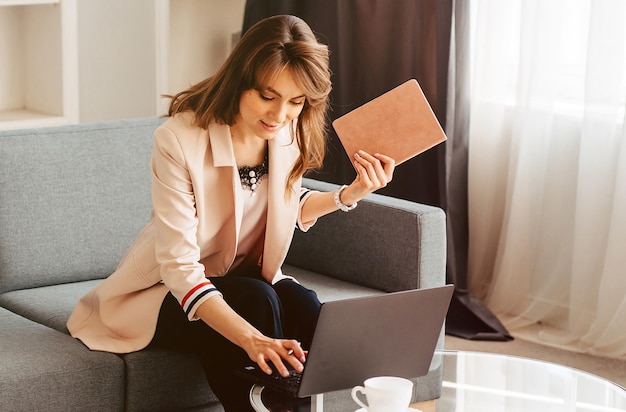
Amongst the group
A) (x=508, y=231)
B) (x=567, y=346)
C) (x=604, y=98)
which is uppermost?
(x=604, y=98)

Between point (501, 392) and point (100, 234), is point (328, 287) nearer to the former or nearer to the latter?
point (100, 234)

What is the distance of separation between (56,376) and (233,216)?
47 cm

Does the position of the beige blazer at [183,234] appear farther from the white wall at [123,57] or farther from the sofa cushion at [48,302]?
the white wall at [123,57]

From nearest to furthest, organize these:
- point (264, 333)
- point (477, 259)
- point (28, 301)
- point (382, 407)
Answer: point (382, 407)
point (264, 333)
point (28, 301)
point (477, 259)

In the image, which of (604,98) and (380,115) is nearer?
(380,115)

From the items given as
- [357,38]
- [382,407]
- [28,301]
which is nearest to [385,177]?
[382,407]

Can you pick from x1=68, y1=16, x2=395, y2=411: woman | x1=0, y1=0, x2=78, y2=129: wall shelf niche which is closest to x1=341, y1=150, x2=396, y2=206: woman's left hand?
x1=68, y1=16, x2=395, y2=411: woman

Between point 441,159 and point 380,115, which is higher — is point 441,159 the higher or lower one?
the lower one

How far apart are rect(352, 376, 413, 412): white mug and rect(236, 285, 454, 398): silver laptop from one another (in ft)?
0.22

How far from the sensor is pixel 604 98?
3.16 metres

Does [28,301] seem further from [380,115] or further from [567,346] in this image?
[567,346]

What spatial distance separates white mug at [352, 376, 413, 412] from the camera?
5.60ft

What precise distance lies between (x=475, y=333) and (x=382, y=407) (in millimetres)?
1743

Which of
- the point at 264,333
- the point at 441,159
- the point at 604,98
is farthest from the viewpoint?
the point at 441,159
